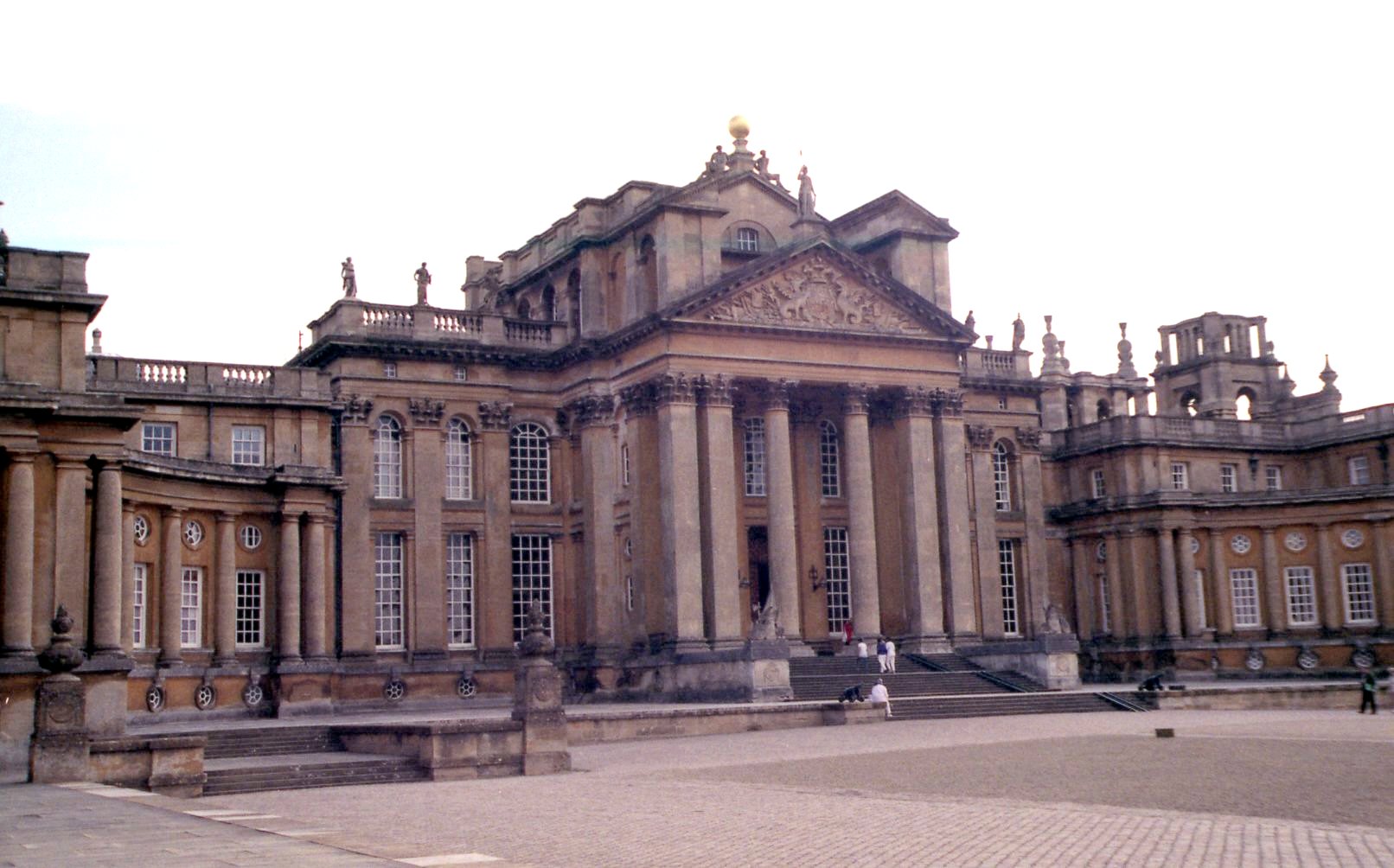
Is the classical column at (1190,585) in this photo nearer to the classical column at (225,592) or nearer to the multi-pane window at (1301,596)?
the multi-pane window at (1301,596)

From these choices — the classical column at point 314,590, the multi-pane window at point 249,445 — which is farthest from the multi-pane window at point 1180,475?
the multi-pane window at point 249,445

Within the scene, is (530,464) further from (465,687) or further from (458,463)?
(465,687)

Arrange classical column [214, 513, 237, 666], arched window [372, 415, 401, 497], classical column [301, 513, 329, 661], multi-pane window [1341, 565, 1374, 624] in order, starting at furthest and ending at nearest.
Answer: multi-pane window [1341, 565, 1374, 624] → arched window [372, 415, 401, 497] → classical column [301, 513, 329, 661] → classical column [214, 513, 237, 666]

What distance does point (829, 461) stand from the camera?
52688 mm

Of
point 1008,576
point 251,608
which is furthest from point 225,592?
point 1008,576

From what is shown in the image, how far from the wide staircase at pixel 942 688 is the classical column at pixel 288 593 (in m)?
13.8

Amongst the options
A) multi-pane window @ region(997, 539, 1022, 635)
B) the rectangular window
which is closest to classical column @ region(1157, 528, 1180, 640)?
the rectangular window

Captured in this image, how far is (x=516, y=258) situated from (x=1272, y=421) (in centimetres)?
3280

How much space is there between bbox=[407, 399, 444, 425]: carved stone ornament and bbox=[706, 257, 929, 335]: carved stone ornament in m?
8.98

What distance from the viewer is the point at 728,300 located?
4728 cm

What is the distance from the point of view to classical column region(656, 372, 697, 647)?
45.5 metres

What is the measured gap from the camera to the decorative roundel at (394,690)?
46656 mm

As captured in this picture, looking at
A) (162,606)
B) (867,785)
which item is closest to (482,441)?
(162,606)

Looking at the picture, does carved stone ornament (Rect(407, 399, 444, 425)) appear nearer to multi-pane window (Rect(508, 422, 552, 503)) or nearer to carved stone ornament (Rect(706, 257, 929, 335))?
multi-pane window (Rect(508, 422, 552, 503))
